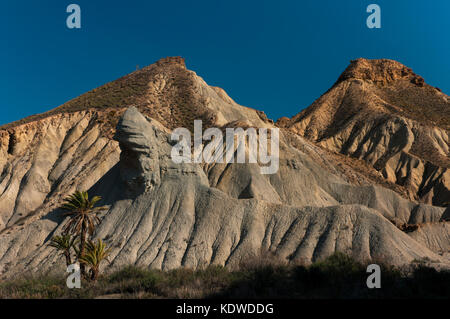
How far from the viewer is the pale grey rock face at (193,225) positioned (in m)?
31.0

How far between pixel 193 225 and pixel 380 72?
95.0 meters

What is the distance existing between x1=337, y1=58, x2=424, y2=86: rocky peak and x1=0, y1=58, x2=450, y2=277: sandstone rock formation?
51.9m

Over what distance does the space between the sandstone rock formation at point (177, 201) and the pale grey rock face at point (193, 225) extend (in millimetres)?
99

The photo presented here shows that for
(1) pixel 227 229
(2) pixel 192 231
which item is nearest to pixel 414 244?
(1) pixel 227 229

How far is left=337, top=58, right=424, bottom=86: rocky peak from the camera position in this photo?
113438 millimetres

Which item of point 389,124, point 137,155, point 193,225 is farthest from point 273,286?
point 389,124

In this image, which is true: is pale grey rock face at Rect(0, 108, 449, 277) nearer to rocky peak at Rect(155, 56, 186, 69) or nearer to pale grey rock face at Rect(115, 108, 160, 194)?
pale grey rock face at Rect(115, 108, 160, 194)

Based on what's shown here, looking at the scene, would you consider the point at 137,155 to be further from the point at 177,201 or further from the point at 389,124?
the point at 389,124

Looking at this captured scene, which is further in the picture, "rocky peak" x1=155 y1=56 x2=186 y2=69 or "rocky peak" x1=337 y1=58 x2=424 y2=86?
"rocky peak" x1=337 y1=58 x2=424 y2=86

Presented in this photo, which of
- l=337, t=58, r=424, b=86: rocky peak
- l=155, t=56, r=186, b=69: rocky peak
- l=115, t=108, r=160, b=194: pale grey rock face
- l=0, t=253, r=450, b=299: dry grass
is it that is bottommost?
l=0, t=253, r=450, b=299: dry grass

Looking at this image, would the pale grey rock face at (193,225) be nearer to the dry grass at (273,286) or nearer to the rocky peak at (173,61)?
the dry grass at (273,286)

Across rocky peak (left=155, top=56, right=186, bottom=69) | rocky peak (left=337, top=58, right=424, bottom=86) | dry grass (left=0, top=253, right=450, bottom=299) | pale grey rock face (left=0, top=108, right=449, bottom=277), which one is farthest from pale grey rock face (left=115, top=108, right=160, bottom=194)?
rocky peak (left=337, top=58, right=424, bottom=86)
